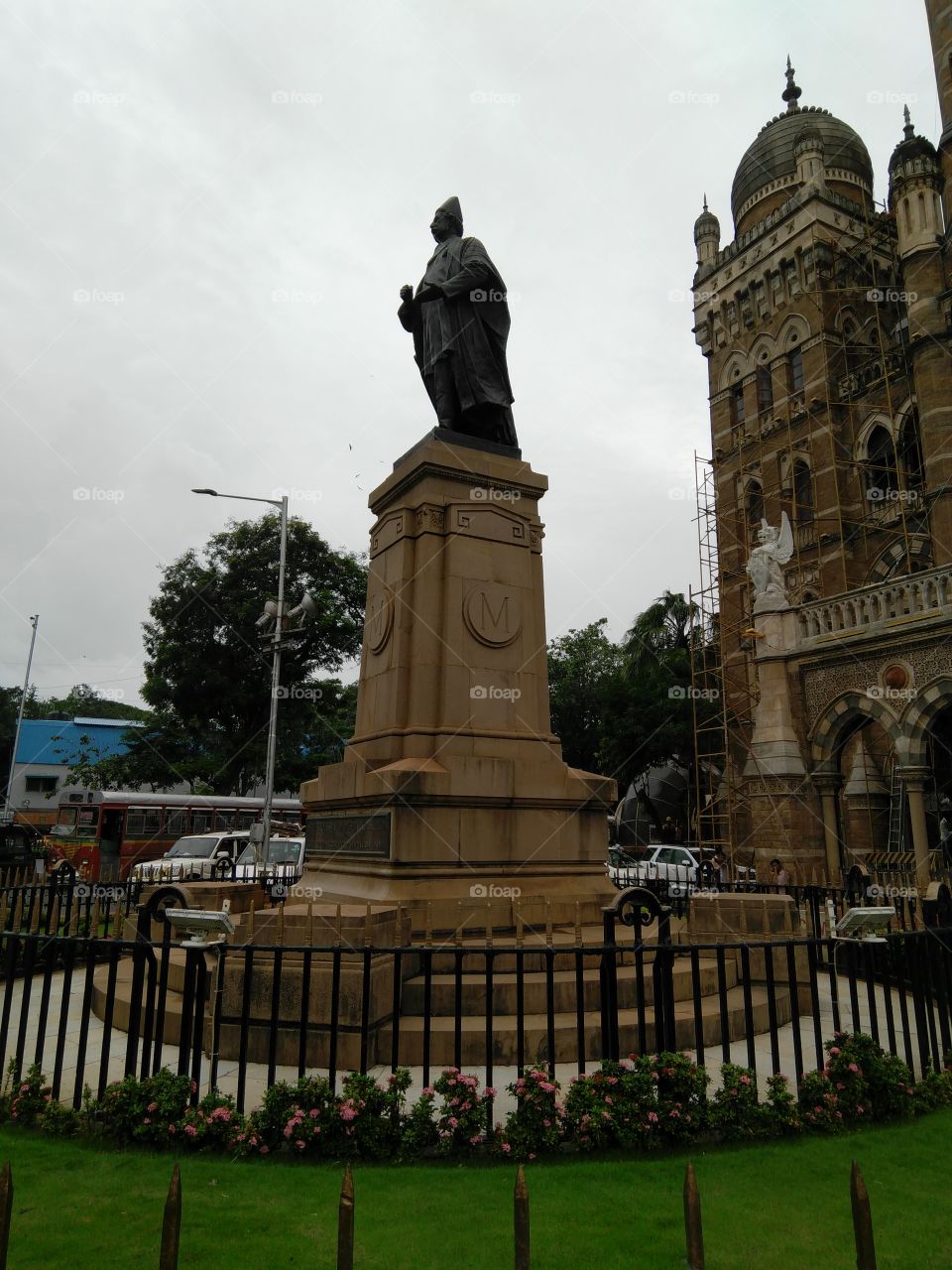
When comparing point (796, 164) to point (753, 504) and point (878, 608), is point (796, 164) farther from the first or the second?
point (878, 608)

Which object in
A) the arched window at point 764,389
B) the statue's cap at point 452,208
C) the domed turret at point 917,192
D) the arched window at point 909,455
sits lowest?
the statue's cap at point 452,208

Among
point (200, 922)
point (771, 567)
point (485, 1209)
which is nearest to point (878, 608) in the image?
point (771, 567)

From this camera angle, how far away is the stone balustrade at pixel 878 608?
1808cm

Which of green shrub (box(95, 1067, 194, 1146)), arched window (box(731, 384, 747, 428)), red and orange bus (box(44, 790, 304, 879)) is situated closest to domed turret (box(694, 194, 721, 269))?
arched window (box(731, 384, 747, 428))

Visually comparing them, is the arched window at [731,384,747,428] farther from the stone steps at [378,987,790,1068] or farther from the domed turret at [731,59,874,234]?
the stone steps at [378,987,790,1068]

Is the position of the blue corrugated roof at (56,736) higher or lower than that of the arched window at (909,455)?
lower

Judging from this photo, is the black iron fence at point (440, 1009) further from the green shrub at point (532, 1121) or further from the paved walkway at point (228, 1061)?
the green shrub at point (532, 1121)

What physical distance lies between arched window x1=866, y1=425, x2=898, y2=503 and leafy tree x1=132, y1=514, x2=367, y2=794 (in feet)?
66.9

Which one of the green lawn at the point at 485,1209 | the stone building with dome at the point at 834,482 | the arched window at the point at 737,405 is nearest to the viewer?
the green lawn at the point at 485,1209

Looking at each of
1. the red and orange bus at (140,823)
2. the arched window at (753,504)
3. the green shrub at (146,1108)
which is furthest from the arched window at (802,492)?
the green shrub at (146,1108)

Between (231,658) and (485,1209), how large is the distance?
3178 cm

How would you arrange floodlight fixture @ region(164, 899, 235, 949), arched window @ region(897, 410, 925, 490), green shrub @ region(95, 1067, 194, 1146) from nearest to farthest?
green shrub @ region(95, 1067, 194, 1146)
floodlight fixture @ region(164, 899, 235, 949)
arched window @ region(897, 410, 925, 490)

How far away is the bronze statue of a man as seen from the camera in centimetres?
1073

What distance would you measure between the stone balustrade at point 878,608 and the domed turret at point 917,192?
14485mm
